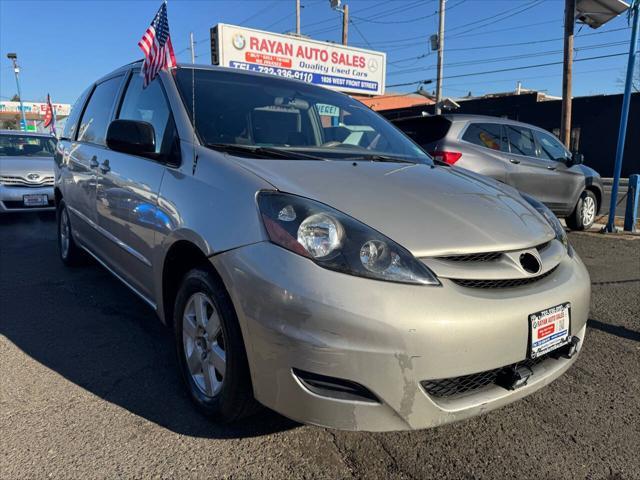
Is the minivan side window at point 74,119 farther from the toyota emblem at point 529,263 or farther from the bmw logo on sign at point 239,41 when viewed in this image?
the bmw logo on sign at point 239,41

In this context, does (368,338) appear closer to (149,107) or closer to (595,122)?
(149,107)

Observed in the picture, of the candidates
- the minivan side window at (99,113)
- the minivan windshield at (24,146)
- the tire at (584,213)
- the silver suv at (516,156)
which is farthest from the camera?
the minivan windshield at (24,146)

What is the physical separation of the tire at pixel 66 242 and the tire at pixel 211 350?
9.75ft

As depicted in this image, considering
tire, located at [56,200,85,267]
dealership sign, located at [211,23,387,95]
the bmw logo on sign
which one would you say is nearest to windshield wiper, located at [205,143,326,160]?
tire, located at [56,200,85,267]

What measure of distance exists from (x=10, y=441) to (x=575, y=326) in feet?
8.55

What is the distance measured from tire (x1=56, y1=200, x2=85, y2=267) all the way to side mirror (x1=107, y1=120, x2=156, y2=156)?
92.2 inches

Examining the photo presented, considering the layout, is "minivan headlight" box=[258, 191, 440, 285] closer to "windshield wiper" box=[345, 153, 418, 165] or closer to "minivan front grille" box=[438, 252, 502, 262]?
"minivan front grille" box=[438, 252, 502, 262]

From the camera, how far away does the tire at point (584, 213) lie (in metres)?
7.68

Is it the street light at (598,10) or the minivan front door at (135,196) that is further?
the street light at (598,10)

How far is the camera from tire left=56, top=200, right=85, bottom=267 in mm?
4902

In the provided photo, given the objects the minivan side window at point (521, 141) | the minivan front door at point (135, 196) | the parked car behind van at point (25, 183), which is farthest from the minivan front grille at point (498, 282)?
the parked car behind van at point (25, 183)

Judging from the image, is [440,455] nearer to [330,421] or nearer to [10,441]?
[330,421]

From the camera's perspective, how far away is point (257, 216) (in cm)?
195

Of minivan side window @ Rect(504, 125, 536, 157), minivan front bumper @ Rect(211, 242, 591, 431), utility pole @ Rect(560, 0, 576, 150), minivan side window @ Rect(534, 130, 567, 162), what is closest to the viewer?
minivan front bumper @ Rect(211, 242, 591, 431)
